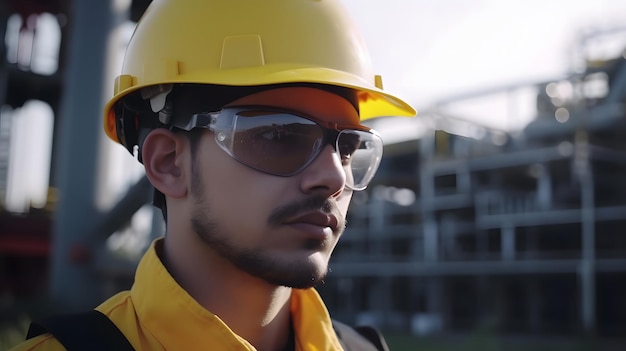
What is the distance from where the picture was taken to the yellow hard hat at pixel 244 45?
1660 millimetres

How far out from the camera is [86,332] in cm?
146

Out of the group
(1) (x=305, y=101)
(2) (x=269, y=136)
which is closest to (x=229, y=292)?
(2) (x=269, y=136)

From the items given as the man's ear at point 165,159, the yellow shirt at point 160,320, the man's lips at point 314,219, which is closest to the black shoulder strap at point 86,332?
the yellow shirt at point 160,320

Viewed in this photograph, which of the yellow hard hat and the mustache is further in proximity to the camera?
the yellow hard hat

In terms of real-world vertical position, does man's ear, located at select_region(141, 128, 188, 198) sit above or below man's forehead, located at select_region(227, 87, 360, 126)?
below

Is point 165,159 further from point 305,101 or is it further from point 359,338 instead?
point 359,338

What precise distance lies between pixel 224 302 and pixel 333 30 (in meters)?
0.78

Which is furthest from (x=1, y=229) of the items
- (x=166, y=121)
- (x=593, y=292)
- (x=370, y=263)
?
(x=166, y=121)

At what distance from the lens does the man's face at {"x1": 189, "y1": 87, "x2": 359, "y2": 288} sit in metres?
1.53

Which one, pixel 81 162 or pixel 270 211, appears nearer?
pixel 270 211

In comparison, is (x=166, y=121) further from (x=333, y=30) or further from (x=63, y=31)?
(x=63, y=31)

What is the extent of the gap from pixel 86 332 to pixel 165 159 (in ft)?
1.54

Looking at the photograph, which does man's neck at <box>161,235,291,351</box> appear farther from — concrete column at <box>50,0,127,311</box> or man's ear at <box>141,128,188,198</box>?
concrete column at <box>50,0,127,311</box>

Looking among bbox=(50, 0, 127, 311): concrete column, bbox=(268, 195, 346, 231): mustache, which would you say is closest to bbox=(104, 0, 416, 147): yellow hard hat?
bbox=(268, 195, 346, 231): mustache
